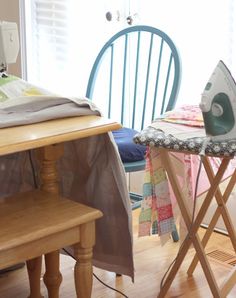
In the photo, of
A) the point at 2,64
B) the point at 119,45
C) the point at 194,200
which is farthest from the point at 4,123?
the point at 119,45

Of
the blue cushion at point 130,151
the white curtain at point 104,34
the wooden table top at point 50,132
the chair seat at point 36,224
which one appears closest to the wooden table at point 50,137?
the wooden table top at point 50,132

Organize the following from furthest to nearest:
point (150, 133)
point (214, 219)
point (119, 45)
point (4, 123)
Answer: point (119, 45), point (214, 219), point (150, 133), point (4, 123)

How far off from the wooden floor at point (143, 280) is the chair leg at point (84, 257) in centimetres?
56

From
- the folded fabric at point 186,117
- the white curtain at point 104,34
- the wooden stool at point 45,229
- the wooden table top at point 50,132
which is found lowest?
the wooden stool at point 45,229

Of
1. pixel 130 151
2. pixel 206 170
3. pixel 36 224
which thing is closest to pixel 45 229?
pixel 36 224

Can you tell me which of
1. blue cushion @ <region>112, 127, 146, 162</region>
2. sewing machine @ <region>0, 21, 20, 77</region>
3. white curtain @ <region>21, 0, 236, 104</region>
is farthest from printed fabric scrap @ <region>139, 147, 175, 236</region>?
white curtain @ <region>21, 0, 236, 104</region>

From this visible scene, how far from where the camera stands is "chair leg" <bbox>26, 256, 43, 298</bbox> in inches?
87.5

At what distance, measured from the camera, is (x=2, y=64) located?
214 cm

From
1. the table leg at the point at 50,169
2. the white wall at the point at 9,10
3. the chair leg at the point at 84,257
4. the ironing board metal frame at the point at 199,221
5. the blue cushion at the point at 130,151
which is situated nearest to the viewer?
the chair leg at the point at 84,257

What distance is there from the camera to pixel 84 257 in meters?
1.80

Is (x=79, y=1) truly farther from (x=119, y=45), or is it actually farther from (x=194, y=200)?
(x=194, y=200)

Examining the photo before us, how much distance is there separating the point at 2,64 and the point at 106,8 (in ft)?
4.24

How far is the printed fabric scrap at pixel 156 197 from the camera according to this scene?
2.20 metres

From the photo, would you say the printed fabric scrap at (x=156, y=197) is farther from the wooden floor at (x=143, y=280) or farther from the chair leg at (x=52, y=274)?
the chair leg at (x=52, y=274)
